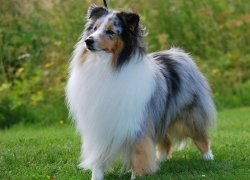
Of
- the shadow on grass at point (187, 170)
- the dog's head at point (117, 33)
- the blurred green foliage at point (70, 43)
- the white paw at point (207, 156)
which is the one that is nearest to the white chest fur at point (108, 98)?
the dog's head at point (117, 33)

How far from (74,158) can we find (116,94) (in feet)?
5.53

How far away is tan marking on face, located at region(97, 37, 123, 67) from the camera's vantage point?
6020mm

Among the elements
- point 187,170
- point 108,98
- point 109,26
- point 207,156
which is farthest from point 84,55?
point 207,156

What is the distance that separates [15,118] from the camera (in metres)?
11.6

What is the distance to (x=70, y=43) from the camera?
1252cm

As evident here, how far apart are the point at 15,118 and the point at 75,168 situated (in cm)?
476

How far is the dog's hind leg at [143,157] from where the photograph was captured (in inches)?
252

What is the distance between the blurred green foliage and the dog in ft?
16.8

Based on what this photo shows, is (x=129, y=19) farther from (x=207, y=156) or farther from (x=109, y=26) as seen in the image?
(x=207, y=156)

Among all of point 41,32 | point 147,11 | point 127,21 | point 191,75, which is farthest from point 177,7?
point 127,21

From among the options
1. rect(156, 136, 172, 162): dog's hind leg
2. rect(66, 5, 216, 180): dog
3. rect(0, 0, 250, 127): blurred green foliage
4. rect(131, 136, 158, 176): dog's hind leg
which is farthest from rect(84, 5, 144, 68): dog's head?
rect(0, 0, 250, 127): blurred green foliage

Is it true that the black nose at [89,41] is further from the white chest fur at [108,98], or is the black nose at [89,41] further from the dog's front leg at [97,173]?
the dog's front leg at [97,173]

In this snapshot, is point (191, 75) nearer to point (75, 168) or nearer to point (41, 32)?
point (75, 168)

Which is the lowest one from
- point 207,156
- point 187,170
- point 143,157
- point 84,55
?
point 207,156
